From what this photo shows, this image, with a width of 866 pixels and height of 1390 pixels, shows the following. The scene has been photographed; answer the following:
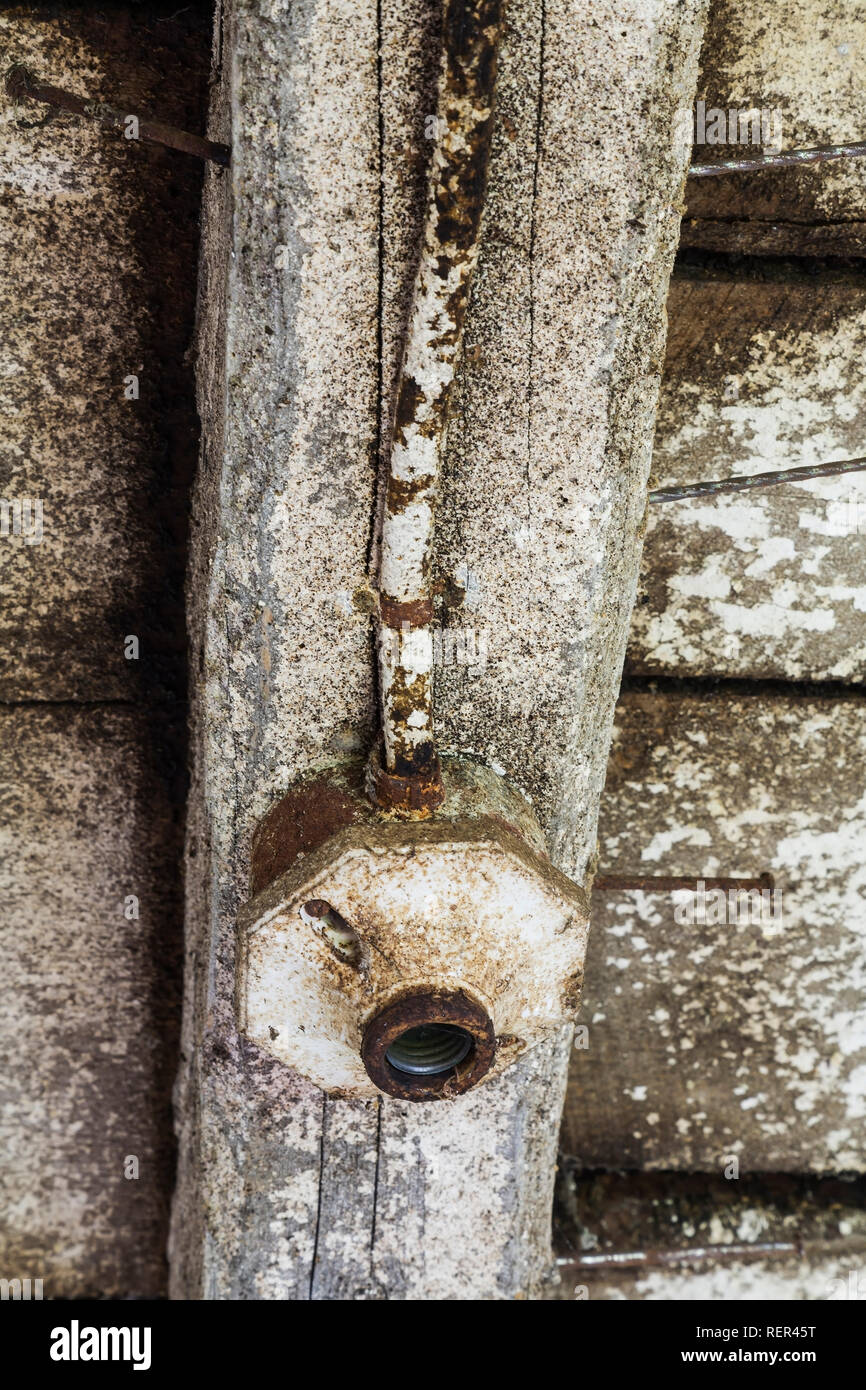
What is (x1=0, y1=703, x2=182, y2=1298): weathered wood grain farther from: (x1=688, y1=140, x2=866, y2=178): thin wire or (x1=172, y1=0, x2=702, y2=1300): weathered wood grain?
(x1=688, y1=140, x2=866, y2=178): thin wire

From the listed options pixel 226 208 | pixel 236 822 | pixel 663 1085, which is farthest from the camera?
pixel 663 1085

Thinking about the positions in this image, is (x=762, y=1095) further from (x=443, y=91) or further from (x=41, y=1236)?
(x=443, y=91)

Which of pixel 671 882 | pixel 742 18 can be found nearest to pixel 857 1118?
pixel 671 882

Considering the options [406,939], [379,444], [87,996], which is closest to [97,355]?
[379,444]

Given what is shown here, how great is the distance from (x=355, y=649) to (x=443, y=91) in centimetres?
62

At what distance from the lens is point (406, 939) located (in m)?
1.16

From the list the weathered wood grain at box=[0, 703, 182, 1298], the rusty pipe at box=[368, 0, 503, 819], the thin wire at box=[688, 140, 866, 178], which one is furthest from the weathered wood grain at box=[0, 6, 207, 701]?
the thin wire at box=[688, 140, 866, 178]

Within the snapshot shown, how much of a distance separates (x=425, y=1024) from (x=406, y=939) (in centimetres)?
11

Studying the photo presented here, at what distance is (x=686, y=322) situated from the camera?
152 centimetres

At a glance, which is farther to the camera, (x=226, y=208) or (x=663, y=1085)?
(x=663, y=1085)

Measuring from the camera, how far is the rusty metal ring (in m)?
1.14

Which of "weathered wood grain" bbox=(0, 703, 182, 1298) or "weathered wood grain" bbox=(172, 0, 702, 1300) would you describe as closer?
"weathered wood grain" bbox=(172, 0, 702, 1300)

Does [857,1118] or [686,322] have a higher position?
[686,322]

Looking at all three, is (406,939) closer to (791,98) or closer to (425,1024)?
(425,1024)
